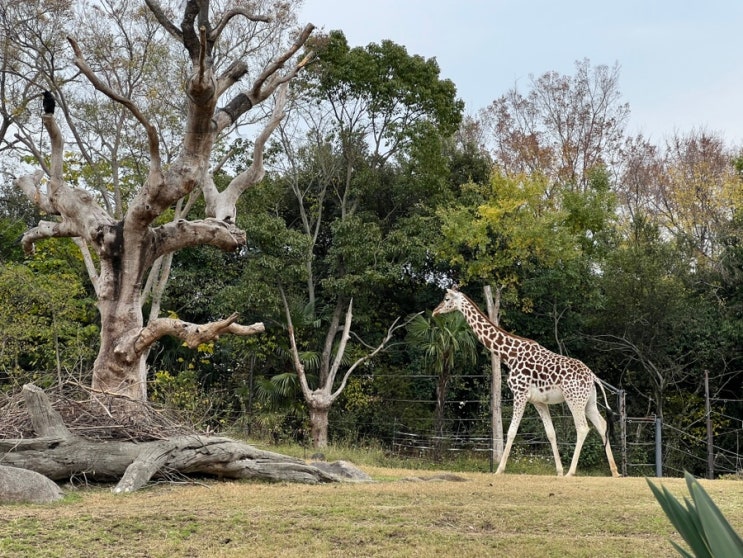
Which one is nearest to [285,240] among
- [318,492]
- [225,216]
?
[225,216]

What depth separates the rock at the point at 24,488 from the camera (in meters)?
7.84

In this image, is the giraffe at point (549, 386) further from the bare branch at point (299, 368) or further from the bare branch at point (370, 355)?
the bare branch at point (299, 368)

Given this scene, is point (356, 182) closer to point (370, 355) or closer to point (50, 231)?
point (370, 355)

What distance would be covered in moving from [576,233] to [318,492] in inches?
534

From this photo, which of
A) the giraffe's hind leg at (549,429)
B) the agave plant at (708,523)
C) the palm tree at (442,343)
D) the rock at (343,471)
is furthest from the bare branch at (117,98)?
the agave plant at (708,523)

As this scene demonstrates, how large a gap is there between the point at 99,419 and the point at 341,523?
162 inches

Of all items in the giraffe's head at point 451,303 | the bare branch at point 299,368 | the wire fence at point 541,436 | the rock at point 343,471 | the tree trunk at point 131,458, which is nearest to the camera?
the tree trunk at point 131,458

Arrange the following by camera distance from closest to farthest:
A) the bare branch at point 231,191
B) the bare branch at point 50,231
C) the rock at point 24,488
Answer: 1. the rock at point 24,488
2. the bare branch at point 50,231
3. the bare branch at point 231,191

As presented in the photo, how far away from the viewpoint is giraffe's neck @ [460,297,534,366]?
13617 millimetres

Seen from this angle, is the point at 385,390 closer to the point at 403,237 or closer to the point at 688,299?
the point at 403,237

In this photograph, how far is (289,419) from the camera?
19.8 m

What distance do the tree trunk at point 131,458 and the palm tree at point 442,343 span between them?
806cm

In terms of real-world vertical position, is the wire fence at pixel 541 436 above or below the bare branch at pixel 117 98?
below

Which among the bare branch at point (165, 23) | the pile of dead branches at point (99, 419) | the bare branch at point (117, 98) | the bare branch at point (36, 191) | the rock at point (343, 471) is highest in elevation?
the bare branch at point (165, 23)
